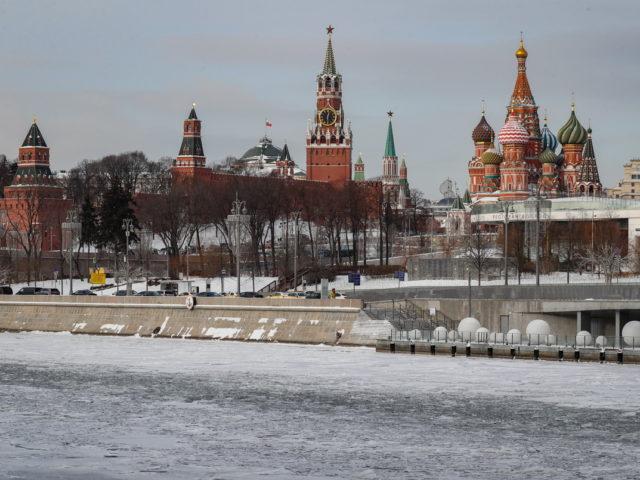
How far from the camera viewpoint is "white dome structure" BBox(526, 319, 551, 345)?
2206 inches

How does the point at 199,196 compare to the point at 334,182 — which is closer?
the point at 199,196

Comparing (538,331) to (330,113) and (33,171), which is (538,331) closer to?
(33,171)

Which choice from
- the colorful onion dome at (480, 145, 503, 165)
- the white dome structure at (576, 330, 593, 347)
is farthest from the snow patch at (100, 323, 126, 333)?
the colorful onion dome at (480, 145, 503, 165)

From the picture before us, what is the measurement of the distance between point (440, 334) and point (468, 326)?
157 cm

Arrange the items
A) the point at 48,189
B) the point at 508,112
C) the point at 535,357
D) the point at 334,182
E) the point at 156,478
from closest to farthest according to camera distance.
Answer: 1. the point at 156,478
2. the point at 535,357
3. the point at 48,189
4. the point at 508,112
5. the point at 334,182

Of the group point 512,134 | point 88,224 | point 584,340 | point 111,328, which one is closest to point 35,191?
point 88,224

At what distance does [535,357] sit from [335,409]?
1527 cm

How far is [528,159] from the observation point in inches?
6220

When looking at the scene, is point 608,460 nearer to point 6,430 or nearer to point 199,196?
point 6,430

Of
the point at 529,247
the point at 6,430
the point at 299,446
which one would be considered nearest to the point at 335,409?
the point at 299,446

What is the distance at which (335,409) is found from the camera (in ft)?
136

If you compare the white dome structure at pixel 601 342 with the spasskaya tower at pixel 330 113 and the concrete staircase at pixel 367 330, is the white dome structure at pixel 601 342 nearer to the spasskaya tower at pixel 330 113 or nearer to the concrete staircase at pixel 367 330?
the concrete staircase at pixel 367 330

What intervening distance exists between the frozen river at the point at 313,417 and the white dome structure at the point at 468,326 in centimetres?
312

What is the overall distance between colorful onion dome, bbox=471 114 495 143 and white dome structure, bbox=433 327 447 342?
366 ft
